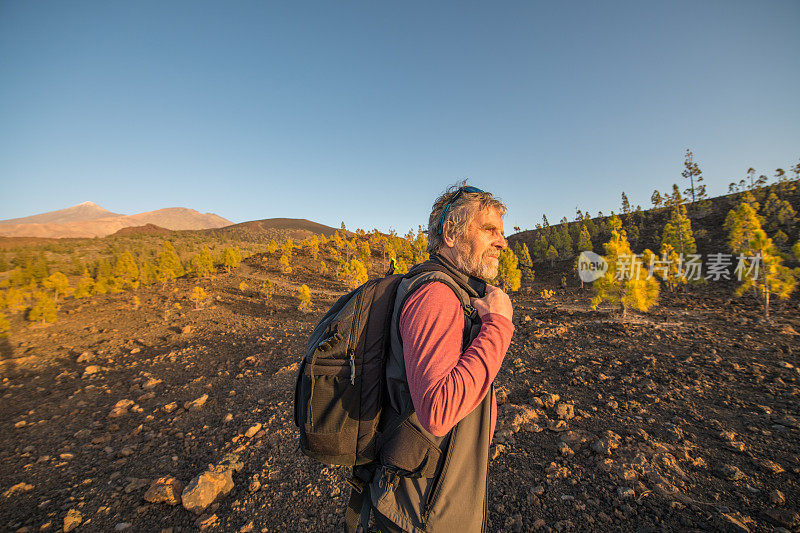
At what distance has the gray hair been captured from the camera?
1.74 metres

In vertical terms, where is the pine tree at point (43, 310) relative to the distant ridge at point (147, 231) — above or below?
below

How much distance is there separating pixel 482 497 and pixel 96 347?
1487 cm

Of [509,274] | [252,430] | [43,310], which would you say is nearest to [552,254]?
[509,274]

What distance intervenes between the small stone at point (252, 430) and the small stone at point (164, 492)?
1.33m

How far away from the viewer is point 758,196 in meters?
42.3

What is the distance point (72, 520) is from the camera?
10.7ft

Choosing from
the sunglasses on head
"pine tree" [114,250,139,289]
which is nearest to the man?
the sunglasses on head

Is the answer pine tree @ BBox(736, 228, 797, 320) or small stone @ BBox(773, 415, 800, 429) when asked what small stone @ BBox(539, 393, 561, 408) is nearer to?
small stone @ BBox(773, 415, 800, 429)

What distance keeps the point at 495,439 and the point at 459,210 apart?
15.0 feet

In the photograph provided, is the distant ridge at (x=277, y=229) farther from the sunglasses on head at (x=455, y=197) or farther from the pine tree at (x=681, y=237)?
the sunglasses on head at (x=455, y=197)

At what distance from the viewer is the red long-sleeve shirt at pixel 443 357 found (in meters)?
1.16

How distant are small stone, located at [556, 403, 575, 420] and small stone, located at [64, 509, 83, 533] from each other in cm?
697

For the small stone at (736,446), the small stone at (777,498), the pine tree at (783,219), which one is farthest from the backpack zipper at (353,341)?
the pine tree at (783,219)

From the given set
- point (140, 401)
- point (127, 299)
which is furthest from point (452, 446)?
point (127, 299)
